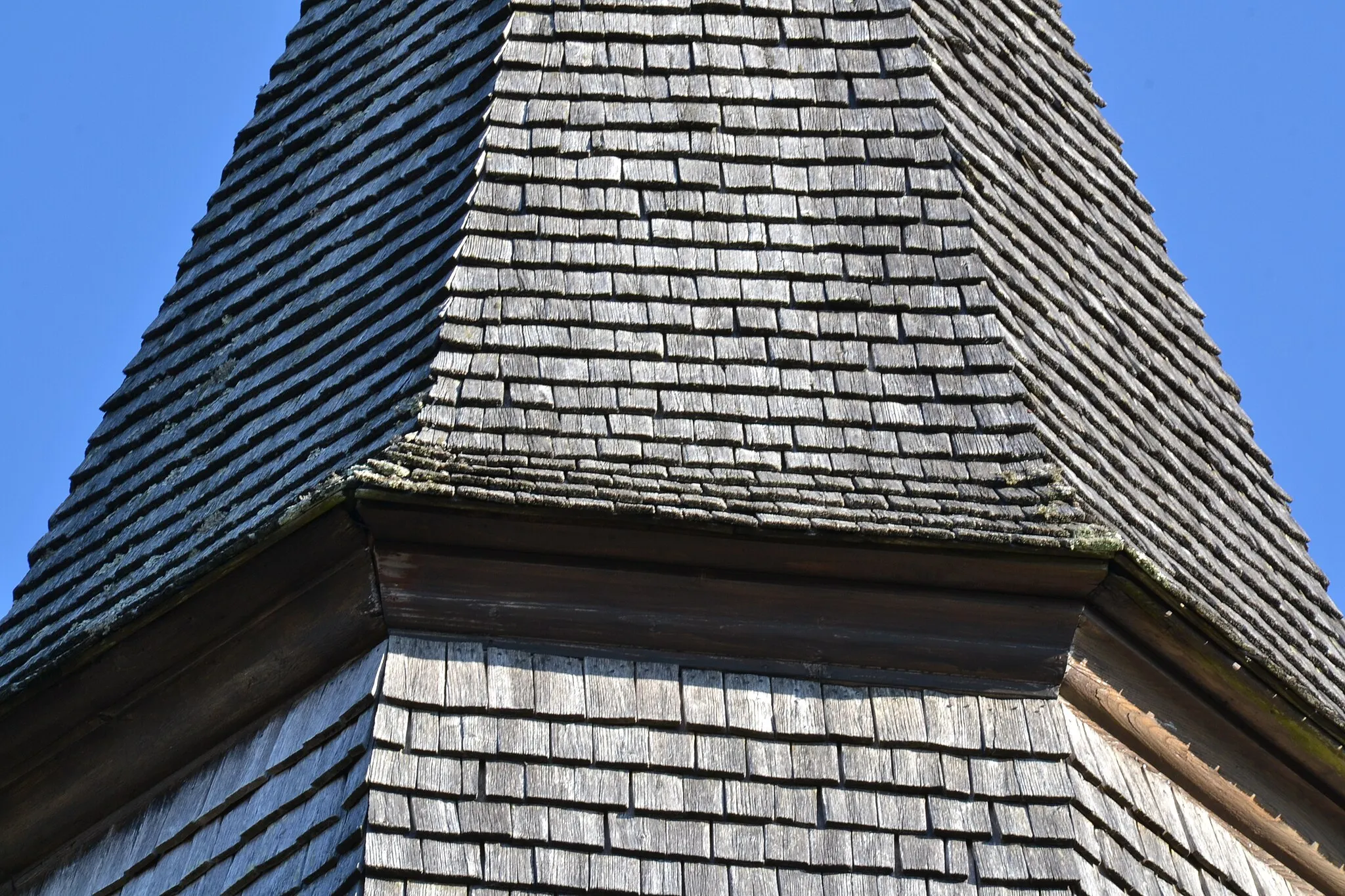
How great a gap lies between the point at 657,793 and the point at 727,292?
5.32ft

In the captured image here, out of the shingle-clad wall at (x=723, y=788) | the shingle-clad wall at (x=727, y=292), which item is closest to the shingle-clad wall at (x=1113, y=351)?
the shingle-clad wall at (x=727, y=292)

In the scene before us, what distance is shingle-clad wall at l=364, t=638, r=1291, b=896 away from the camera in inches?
221

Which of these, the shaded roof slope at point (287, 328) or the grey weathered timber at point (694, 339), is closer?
the grey weathered timber at point (694, 339)

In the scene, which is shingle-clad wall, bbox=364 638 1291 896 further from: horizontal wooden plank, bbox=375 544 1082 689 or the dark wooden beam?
the dark wooden beam

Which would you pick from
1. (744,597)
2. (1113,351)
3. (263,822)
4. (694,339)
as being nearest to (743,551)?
(744,597)

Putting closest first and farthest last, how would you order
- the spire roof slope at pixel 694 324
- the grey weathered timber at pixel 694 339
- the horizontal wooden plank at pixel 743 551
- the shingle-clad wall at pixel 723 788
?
the shingle-clad wall at pixel 723 788 → the horizontal wooden plank at pixel 743 551 → the grey weathered timber at pixel 694 339 → the spire roof slope at pixel 694 324

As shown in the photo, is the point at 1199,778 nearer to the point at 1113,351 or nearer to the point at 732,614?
the point at 732,614

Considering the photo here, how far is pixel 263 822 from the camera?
19.6 ft

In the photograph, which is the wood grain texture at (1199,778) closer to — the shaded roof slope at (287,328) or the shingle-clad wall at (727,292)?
the shingle-clad wall at (727,292)

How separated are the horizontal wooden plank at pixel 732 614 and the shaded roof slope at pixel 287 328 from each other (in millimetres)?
460

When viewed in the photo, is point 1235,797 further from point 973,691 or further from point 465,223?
point 465,223

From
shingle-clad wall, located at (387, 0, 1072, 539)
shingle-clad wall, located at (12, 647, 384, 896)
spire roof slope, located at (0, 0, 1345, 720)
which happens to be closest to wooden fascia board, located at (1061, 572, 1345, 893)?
spire roof slope, located at (0, 0, 1345, 720)

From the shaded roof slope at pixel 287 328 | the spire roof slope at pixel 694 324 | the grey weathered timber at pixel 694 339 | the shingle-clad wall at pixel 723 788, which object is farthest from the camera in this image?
the shaded roof slope at pixel 287 328

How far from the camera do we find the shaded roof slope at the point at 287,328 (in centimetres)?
666
